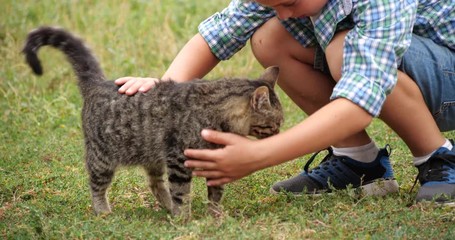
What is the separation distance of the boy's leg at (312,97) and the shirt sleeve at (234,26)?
0.19 ft

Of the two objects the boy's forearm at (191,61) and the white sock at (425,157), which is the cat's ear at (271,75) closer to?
the boy's forearm at (191,61)

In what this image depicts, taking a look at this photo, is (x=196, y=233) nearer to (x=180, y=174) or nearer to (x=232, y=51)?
(x=180, y=174)

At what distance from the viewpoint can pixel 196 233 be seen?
3121 millimetres

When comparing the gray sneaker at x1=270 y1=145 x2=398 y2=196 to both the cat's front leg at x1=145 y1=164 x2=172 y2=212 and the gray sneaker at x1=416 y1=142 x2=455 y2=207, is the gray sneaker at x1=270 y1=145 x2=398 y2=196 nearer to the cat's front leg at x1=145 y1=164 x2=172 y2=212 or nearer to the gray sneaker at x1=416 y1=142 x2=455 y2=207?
the gray sneaker at x1=416 y1=142 x2=455 y2=207


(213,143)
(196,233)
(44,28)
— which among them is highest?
(44,28)

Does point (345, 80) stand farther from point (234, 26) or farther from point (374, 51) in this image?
point (234, 26)

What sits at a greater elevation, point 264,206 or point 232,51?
point 232,51

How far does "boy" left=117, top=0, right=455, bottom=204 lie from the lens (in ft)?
10.2

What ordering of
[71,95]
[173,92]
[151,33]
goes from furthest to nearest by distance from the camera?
[151,33] < [71,95] < [173,92]

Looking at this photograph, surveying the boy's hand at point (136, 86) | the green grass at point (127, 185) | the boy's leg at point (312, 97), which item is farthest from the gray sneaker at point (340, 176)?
the boy's hand at point (136, 86)

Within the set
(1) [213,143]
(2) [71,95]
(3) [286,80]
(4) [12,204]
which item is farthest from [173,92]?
(2) [71,95]

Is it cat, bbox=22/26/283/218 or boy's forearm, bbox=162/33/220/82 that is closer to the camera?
cat, bbox=22/26/283/218

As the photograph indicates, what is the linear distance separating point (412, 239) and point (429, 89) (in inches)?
35.6

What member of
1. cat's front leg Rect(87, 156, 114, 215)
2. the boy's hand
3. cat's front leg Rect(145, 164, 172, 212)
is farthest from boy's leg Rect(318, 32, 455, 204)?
cat's front leg Rect(87, 156, 114, 215)
